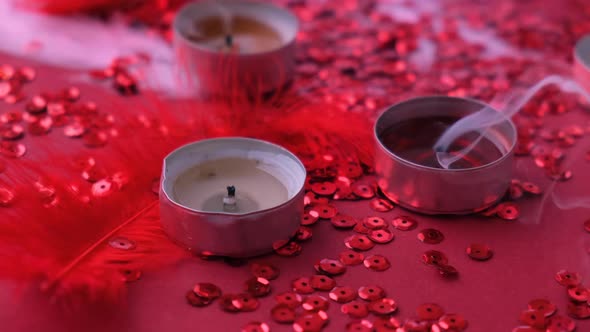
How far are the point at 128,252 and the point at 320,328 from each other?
210 mm

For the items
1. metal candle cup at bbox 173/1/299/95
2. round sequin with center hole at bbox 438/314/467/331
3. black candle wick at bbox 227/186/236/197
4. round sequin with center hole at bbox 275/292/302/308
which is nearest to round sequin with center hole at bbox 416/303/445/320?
round sequin with center hole at bbox 438/314/467/331

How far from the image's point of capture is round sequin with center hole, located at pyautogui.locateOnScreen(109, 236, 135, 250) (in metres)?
0.82

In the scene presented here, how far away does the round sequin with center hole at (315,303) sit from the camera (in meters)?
0.77

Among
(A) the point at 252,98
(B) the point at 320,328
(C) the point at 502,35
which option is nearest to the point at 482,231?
(B) the point at 320,328

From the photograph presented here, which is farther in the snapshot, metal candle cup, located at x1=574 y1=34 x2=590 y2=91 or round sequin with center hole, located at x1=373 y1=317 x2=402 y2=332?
metal candle cup, located at x1=574 y1=34 x2=590 y2=91

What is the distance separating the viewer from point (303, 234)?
86 cm

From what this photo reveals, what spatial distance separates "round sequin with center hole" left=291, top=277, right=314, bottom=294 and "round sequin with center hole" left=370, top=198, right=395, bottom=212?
0.46 ft

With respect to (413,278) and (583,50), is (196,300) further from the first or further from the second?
(583,50)

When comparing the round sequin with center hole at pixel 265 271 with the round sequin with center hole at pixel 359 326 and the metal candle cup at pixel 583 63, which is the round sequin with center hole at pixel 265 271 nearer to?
the round sequin with center hole at pixel 359 326

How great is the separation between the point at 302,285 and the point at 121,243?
188mm

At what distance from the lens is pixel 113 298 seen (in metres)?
0.77

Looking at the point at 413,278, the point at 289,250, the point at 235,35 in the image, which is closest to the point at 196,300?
the point at 289,250

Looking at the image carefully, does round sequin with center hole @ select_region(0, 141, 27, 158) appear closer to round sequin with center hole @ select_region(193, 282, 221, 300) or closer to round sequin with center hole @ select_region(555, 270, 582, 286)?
round sequin with center hole @ select_region(193, 282, 221, 300)

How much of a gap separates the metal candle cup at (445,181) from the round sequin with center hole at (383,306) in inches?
5.5
